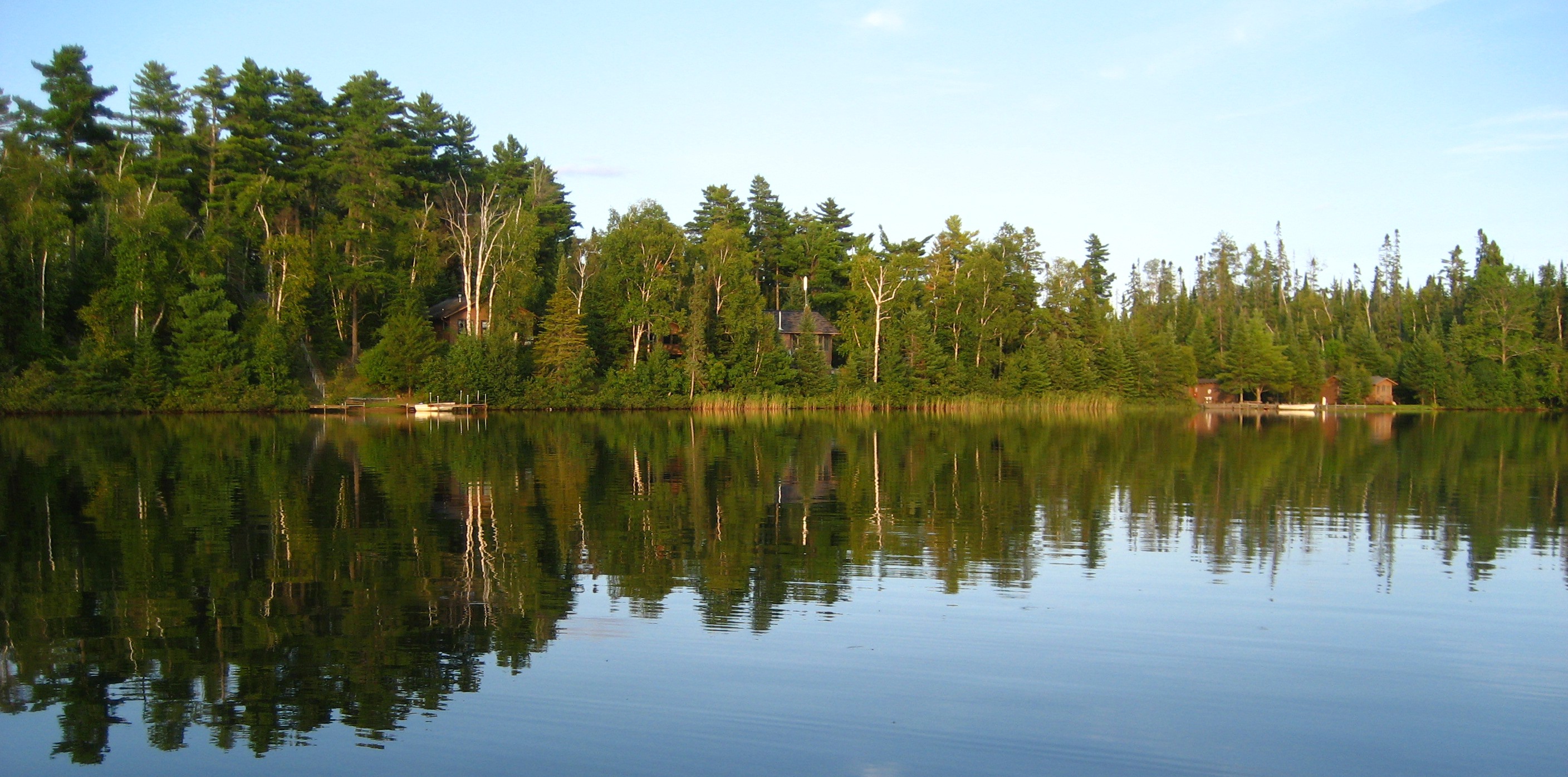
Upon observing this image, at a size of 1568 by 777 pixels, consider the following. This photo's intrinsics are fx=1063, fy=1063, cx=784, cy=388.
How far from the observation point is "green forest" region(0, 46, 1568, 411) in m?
46.7

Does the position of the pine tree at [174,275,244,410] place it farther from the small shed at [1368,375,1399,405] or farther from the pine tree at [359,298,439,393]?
the small shed at [1368,375,1399,405]

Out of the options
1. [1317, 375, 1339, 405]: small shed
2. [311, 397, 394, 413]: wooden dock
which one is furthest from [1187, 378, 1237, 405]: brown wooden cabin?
[311, 397, 394, 413]: wooden dock

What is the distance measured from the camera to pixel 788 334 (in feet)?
209

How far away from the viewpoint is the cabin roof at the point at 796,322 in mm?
63281

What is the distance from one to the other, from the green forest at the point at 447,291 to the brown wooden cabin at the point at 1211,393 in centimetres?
255

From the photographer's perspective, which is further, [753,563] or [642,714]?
[753,563]

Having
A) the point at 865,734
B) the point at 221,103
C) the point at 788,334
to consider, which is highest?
the point at 221,103

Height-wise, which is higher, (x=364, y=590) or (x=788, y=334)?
(x=788, y=334)

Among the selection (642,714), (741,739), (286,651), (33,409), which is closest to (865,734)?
(741,739)

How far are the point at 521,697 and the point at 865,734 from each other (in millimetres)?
2295

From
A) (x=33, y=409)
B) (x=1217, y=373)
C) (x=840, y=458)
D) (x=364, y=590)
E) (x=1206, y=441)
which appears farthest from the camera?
(x=1217, y=373)

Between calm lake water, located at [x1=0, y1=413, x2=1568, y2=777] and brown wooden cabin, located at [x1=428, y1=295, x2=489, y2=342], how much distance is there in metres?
38.4

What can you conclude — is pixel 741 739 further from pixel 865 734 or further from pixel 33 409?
pixel 33 409

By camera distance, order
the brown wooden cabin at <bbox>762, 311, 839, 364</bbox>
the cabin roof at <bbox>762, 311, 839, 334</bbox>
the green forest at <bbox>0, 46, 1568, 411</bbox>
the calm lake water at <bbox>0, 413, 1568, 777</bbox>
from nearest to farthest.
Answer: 1. the calm lake water at <bbox>0, 413, 1568, 777</bbox>
2. the green forest at <bbox>0, 46, 1568, 411</bbox>
3. the brown wooden cabin at <bbox>762, 311, 839, 364</bbox>
4. the cabin roof at <bbox>762, 311, 839, 334</bbox>
